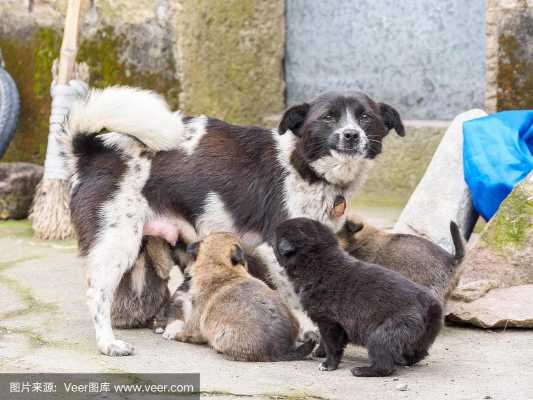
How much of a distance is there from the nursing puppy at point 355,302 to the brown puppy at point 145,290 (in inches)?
35.4

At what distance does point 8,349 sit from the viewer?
174 inches

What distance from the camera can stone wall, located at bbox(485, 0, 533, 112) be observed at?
272 inches

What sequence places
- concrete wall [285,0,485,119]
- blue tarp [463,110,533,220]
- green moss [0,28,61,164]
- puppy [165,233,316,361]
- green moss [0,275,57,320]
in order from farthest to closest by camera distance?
green moss [0,28,61,164] < concrete wall [285,0,485,119] < blue tarp [463,110,533,220] < green moss [0,275,57,320] < puppy [165,233,316,361]

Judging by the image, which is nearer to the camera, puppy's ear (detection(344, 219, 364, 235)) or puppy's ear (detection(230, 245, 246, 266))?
puppy's ear (detection(230, 245, 246, 266))

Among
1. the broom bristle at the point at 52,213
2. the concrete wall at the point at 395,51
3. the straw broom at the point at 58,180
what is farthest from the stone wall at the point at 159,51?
the broom bristle at the point at 52,213

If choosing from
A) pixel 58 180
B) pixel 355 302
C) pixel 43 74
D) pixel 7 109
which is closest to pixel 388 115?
pixel 355 302

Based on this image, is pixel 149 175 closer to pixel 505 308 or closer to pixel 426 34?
pixel 505 308

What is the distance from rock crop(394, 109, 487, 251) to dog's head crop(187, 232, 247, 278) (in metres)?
1.81

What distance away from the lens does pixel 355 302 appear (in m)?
4.01

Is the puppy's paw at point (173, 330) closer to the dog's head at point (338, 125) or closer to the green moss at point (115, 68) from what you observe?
the dog's head at point (338, 125)

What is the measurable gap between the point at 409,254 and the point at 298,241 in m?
0.89

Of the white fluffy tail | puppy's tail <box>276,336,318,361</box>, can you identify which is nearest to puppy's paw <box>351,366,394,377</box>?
puppy's tail <box>276,336,318,361</box>

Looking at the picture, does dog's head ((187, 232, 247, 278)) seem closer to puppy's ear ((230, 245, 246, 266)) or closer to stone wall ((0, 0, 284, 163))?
puppy's ear ((230, 245, 246, 266))

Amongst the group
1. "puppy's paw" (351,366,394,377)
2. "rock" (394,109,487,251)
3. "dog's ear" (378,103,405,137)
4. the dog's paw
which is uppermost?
"dog's ear" (378,103,405,137)
